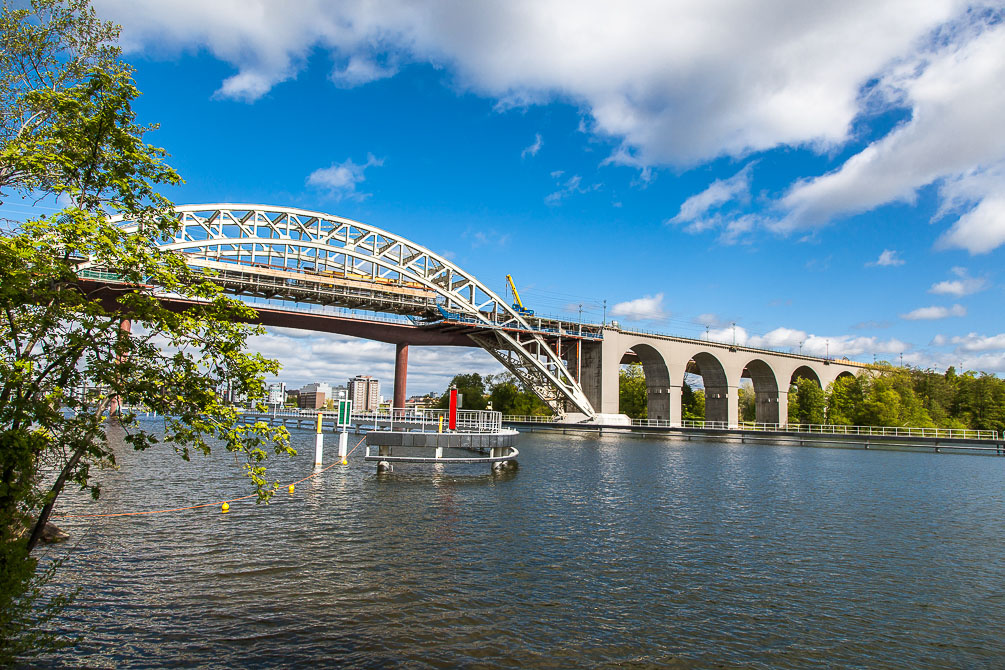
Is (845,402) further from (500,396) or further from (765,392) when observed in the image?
(500,396)

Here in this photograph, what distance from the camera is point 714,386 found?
324 feet

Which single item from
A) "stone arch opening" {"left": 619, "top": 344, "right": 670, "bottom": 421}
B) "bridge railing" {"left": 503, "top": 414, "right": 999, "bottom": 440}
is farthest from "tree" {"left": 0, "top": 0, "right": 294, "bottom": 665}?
"stone arch opening" {"left": 619, "top": 344, "right": 670, "bottom": 421}

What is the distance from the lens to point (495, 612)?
10.7m

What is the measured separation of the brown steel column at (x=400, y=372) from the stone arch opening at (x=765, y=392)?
58534mm

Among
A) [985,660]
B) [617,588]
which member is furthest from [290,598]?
[985,660]

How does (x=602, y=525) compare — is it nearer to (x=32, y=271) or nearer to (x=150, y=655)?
(x=150, y=655)

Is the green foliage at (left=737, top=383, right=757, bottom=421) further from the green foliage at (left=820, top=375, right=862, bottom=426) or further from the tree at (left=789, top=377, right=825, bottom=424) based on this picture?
the green foliage at (left=820, top=375, right=862, bottom=426)

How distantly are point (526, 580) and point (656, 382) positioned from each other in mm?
83629

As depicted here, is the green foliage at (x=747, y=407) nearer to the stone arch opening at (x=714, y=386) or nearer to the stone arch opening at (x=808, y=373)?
the stone arch opening at (x=808, y=373)

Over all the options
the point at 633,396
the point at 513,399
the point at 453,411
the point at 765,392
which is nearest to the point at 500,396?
the point at 513,399

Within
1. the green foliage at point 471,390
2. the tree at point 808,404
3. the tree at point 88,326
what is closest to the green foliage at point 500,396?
the green foliage at point 471,390

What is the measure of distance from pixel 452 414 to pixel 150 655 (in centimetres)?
2156

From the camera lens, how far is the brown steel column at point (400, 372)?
284ft

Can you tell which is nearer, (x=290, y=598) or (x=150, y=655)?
(x=150, y=655)
